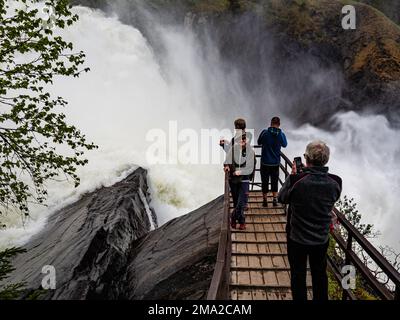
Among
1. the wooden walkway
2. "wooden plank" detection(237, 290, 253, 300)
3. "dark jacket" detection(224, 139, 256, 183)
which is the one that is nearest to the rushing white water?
the wooden walkway

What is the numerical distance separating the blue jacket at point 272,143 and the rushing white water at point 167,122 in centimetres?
833

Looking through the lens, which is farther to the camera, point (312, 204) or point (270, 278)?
point (270, 278)

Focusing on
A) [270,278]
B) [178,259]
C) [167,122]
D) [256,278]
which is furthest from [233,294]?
[167,122]

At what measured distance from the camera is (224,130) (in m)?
29.2

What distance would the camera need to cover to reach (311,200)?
344 cm

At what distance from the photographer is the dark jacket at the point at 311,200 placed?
343 centimetres

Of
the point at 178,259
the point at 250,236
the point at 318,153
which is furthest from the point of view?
the point at 178,259

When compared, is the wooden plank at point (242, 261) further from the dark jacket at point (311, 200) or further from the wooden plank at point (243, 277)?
the dark jacket at point (311, 200)

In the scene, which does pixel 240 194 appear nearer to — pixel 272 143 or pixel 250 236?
pixel 250 236

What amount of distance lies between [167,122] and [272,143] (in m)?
18.5

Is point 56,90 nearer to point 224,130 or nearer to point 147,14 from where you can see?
point 147,14

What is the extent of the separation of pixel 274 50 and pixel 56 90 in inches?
678

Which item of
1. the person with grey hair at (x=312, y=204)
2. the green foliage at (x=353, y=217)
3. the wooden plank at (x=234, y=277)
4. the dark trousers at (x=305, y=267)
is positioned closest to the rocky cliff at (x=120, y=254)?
the wooden plank at (x=234, y=277)
